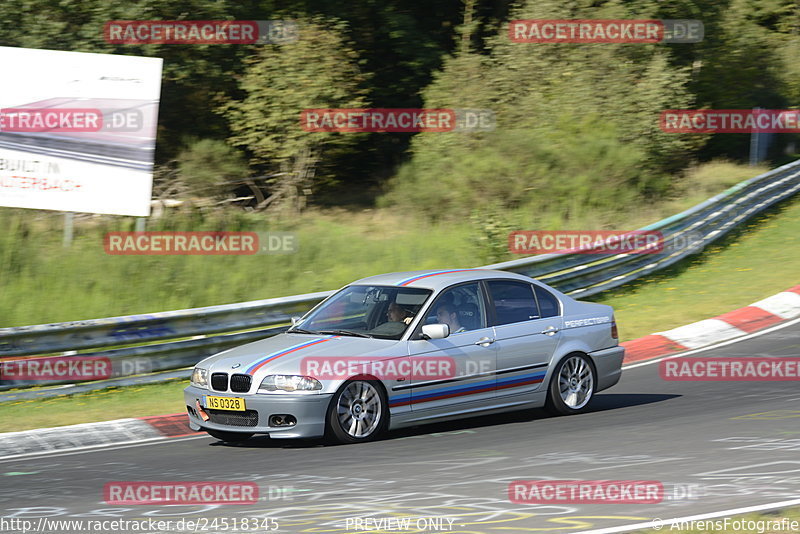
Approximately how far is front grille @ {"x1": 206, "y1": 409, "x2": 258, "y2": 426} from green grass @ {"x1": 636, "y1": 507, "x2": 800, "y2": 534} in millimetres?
3993

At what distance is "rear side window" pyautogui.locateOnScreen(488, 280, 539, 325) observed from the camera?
31.6 feet

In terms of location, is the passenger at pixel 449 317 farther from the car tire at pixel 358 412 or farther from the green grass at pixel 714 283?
the green grass at pixel 714 283

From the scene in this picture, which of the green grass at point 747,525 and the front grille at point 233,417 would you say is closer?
the green grass at point 747,525

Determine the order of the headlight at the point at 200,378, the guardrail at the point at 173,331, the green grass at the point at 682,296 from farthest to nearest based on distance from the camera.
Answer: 1. the guardrail at the point at 173,331
2. the green grass at the point at 682,296
3. the headlight at the point at 200,378

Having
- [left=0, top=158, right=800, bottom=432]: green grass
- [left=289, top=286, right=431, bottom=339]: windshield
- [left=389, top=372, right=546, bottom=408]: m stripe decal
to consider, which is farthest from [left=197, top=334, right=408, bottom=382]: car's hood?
[left=0, top=158, right=800, bottom=432]: green grass

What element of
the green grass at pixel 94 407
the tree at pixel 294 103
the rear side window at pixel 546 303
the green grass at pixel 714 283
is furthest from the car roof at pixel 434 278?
the tree at pixel 294 103

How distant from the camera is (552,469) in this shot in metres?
7.30

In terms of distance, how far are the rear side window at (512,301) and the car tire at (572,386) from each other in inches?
23.4

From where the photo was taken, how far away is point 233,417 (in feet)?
28.3

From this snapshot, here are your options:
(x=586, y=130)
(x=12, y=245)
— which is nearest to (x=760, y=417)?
(x=12, y=245)

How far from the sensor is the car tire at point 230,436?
8.69 m

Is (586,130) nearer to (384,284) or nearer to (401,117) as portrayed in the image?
(401,117)

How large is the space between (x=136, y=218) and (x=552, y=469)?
1243cm

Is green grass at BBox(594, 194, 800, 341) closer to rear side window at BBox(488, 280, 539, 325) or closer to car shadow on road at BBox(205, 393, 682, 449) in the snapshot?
car shadow on road at BBox(205, 393, 682, 449)
